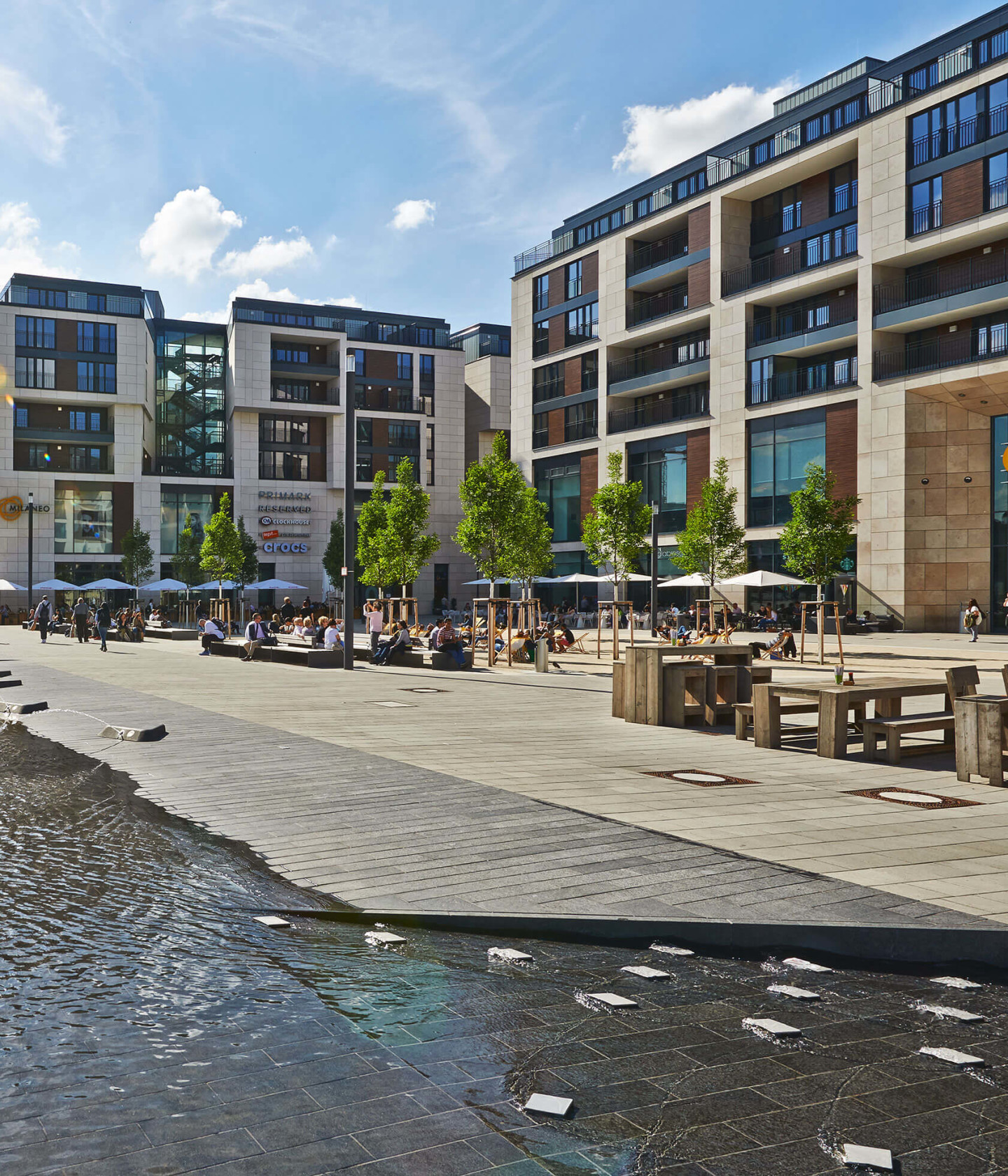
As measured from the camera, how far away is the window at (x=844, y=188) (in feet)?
139

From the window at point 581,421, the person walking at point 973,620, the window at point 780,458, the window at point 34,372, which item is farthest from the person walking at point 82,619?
the window at point 34,372

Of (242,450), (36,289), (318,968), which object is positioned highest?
(36,289)

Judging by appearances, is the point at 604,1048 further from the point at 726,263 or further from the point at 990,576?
the point at 726,263

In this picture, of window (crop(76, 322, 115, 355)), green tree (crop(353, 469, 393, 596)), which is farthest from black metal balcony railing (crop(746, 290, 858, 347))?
window (crop(76, 322, 115, 355))

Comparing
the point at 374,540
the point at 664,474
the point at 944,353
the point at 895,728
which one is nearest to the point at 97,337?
the point at 374,540

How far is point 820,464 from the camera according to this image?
4291 centimetres

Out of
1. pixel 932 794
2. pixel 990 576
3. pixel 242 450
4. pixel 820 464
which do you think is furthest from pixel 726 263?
pixel 932 794

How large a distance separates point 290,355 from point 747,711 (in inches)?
2719

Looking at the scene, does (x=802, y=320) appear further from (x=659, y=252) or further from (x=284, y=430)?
(x=284, y=430)

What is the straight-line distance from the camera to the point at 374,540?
45.2 m

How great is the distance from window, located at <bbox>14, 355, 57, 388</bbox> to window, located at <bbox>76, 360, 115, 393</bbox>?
154cm

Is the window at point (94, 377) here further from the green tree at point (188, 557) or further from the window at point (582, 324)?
the window at point (582, 324)

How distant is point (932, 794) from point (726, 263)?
43.3 metres

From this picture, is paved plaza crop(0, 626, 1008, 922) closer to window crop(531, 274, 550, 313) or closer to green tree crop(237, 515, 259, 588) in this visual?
window crop(531, 274, 550, 313)
